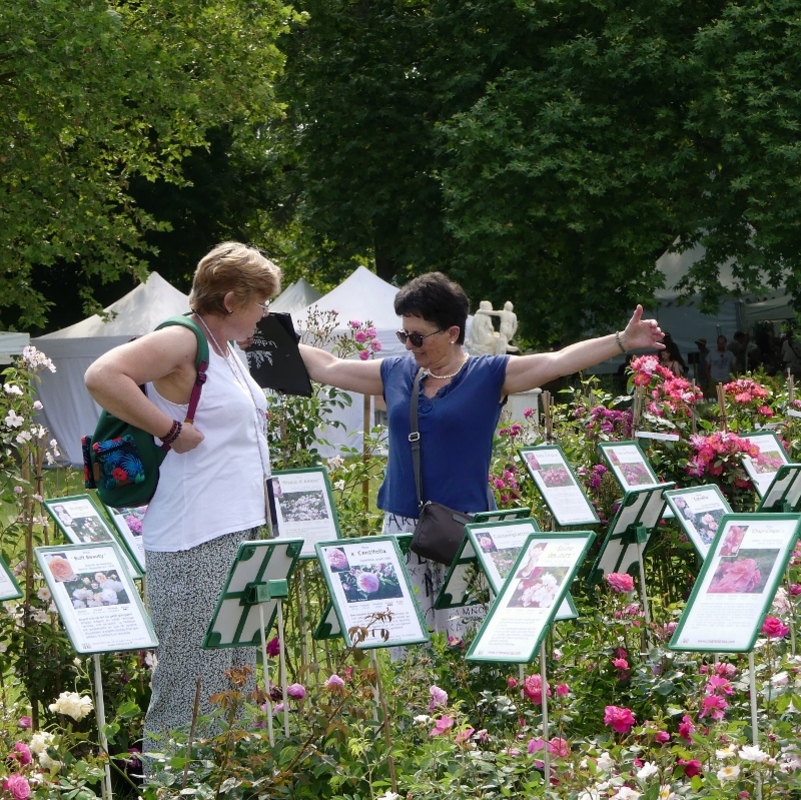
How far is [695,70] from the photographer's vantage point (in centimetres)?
1802

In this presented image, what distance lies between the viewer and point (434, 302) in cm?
411

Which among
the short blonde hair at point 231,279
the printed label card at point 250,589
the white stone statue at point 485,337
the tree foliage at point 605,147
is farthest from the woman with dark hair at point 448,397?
the tree foliage at point 605,147

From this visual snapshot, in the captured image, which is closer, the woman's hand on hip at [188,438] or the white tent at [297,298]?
the woman's hand on hip at [188,438]

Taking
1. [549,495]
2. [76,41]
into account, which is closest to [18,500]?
[549,495]

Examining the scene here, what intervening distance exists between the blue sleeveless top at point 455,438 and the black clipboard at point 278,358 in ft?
1.08

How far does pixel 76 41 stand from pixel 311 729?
14.5 m

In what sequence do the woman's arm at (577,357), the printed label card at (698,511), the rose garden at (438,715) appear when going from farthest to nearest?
the woman's arm at (577,357)
the printed label card at (698,511)
the rose garden at (438,715)

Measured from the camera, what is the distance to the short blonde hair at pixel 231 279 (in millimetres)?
3352

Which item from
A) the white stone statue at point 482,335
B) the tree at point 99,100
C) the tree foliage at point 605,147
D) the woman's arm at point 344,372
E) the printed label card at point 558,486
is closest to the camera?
the woman's arm at point 344,372

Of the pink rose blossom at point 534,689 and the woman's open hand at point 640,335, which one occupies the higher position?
the woman's open hand at point 640,335

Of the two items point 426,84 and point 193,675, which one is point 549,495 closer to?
point 193,675

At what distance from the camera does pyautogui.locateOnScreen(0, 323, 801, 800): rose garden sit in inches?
108

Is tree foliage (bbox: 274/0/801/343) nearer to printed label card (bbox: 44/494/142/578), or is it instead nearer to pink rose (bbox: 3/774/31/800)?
printed label card (bbox: 44/494/142/578)

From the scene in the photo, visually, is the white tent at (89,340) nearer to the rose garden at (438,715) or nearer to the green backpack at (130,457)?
the rose garden at (438,715)
